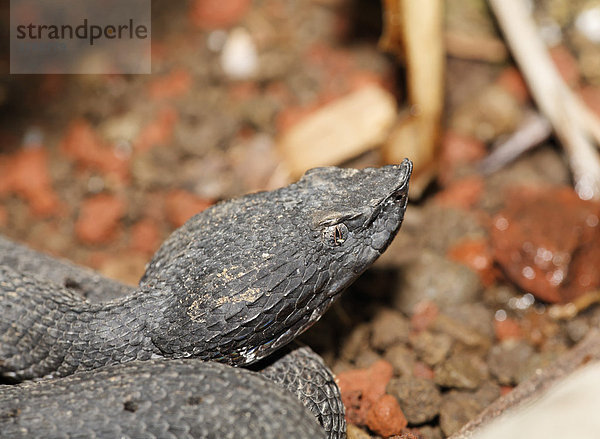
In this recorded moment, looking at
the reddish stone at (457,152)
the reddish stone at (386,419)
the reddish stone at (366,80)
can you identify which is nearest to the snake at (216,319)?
the reddish stone at (386,419)

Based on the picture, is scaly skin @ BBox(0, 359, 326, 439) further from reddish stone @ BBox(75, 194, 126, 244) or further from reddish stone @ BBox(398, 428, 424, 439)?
reddish stone @ BBox(75, 194, 126, 244)

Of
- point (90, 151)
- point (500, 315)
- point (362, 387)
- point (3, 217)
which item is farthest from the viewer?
point (90, 151)

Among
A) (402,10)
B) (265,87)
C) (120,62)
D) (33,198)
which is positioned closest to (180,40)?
(120,62)

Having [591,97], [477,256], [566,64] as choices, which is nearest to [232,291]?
[477,256]

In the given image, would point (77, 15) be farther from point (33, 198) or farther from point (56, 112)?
point (33, 198)

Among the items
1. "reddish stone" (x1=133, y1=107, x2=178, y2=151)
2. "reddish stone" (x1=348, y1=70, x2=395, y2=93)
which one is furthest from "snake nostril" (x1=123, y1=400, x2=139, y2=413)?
"reddish stone" (x1=348, y1=70, x2=395, y2=93)

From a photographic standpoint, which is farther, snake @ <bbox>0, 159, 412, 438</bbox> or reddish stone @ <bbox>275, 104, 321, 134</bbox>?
reddish stone @ <bbox>275, 104, 321, 134</bbox>

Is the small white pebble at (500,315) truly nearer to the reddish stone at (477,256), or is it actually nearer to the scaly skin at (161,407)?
the reddish stone at (477,256)

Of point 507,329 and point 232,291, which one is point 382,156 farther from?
point 232,291
